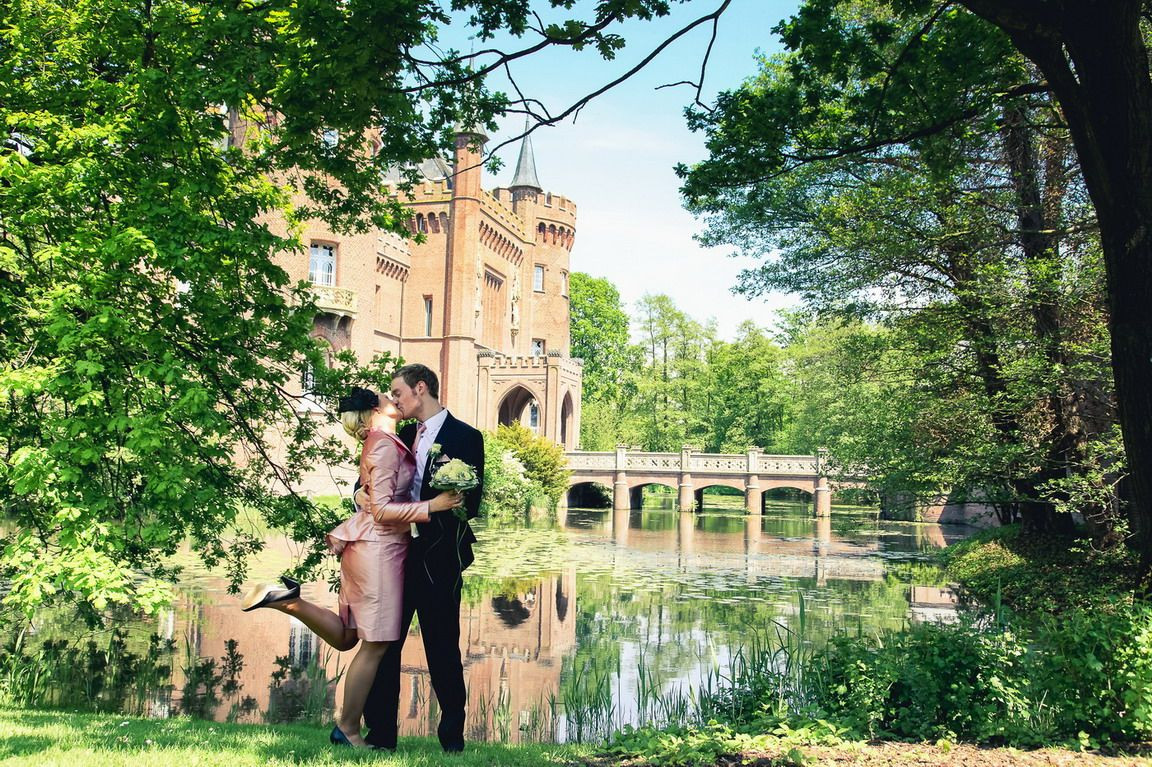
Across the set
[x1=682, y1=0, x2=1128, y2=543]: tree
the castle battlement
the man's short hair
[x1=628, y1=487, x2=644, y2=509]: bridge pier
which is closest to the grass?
the man's short hair

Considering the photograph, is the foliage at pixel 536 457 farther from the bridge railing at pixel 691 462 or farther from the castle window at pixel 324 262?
the castle window at pixel 324 262

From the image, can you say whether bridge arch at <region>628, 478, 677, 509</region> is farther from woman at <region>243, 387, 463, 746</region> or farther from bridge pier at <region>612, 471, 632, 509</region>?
woman at <region>243, 387, 463, 746</region>

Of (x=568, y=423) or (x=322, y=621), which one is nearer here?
(x=322, y=621)

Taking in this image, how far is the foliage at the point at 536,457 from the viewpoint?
34375mm

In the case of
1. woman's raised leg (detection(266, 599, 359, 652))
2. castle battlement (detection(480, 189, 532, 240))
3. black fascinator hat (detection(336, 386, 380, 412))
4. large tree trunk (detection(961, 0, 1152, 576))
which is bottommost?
woman's raised leg (detection(266, 599, 359, 652))

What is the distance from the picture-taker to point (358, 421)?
4.60 meters

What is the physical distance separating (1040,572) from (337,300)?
Result: 2345cm

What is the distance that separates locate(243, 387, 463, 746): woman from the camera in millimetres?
4254

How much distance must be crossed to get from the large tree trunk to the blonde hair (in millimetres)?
3671

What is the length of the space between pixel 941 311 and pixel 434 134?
33.3 ft

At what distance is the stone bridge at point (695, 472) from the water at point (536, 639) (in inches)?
753

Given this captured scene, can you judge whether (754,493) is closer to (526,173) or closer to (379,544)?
(526,173)

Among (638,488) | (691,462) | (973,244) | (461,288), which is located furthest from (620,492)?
(973,244)

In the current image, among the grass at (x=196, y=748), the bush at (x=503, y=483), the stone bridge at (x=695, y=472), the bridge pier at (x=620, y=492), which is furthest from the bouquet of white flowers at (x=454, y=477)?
the bridge pier at (x=620, y=492)
